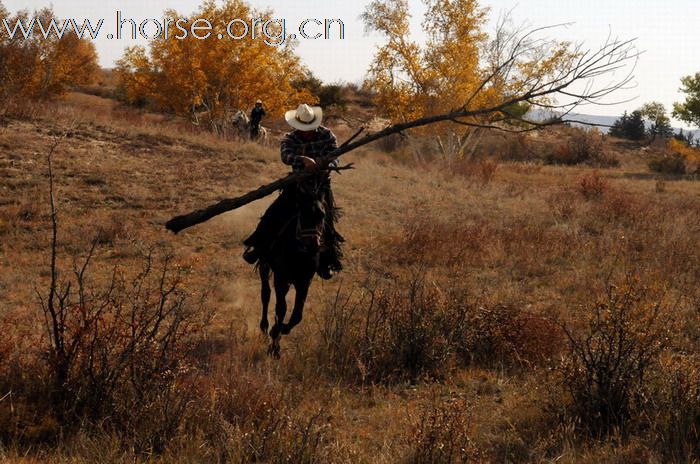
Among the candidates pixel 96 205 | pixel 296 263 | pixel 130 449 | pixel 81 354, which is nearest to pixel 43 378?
pixel 81 354

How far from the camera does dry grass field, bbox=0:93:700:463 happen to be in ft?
13.5

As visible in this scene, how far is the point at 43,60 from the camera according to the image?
38.2 metres

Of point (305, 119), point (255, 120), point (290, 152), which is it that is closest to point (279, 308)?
point (290, 152)

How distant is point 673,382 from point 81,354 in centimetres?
483

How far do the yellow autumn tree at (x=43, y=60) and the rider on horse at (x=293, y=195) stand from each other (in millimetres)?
21719

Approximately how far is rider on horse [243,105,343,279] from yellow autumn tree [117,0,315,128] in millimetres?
25498

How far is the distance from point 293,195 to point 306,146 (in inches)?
30.8

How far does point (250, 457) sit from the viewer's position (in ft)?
12.8

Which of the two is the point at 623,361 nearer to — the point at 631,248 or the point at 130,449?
the point at 130,449

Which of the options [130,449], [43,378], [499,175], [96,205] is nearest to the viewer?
[130,449]

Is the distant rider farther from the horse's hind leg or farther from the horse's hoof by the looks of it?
the horse's hoof

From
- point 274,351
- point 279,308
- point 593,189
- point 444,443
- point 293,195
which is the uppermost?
point 293,195

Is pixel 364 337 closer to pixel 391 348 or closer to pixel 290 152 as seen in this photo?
pixel 391 348

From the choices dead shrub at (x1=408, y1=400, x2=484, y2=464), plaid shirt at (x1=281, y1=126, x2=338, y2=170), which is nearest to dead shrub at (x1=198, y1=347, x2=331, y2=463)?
dead shrub at (x1=408, y1=400, x2=484, y2=464)
